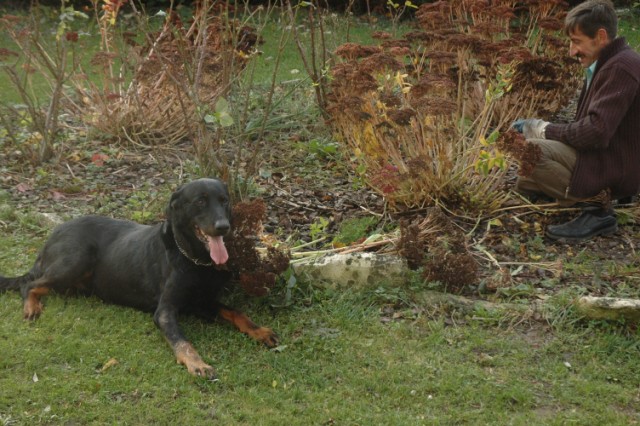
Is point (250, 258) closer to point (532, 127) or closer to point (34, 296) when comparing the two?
point (34, 296)

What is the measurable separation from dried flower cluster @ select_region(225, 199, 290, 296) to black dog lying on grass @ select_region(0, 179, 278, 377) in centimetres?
13

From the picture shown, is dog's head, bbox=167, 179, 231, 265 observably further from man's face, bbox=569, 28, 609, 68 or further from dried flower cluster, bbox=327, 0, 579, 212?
man's face, bbox=569, 28, 609, 68

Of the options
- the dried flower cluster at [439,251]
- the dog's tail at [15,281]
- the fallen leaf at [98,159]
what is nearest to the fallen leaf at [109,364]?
the dog's tail at [15,281]

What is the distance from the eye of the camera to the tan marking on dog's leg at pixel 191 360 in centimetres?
425

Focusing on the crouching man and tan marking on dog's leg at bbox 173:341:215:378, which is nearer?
tan marking on dog's leg at bbox 173:341:215:378

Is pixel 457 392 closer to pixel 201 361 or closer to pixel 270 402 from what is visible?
pixel 270 402

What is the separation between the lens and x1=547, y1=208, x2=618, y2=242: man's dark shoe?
5727mm

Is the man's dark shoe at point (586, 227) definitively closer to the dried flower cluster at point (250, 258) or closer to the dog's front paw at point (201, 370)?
the dried flower cluster at point (250, 258)

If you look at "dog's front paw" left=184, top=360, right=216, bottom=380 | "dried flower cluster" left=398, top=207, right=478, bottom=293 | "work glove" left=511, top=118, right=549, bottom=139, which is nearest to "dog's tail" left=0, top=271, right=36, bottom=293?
"dog's front paw" left=184, top=360, right=216, bottom=380

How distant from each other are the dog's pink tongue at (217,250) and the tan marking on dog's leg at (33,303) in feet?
4.16

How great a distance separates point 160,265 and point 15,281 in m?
1.12

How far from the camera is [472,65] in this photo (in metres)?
6.24

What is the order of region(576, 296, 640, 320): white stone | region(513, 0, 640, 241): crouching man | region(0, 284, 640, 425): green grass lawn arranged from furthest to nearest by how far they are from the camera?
region(513, 0, 640, 241): crouching man
region(576, 296, 640, 320): white stone
region(0, 284, 640, 425): green grass lawn

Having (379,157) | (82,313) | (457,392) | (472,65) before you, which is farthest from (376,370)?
(472,65)
